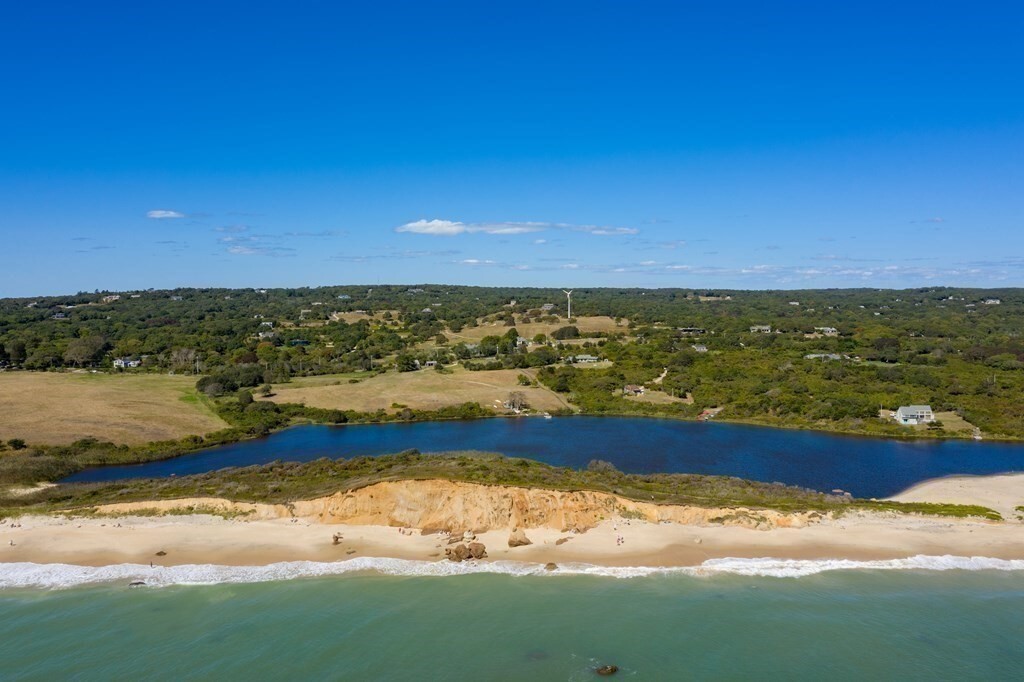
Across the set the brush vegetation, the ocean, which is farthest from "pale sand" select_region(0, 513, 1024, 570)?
the brush vegetation

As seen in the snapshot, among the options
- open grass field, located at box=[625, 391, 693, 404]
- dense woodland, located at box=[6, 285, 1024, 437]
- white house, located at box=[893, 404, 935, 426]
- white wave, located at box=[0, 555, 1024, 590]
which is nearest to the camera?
white wave, located at box=[0, 555, 1024, 590]

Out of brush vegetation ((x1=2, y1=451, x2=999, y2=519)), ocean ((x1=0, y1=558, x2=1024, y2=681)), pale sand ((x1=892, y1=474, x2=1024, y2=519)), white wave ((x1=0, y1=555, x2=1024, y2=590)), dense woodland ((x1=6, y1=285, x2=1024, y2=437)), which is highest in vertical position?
dense woodland ((x1=6, y1=285, x2=1024, y2=437))

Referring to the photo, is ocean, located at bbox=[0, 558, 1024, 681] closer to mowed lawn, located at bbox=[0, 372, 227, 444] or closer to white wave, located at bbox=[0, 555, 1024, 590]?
white wave, located at bbox=[0, 555, 1024, 590]

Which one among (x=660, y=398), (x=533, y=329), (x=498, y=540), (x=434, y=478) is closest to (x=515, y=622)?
(x=498, y=540)

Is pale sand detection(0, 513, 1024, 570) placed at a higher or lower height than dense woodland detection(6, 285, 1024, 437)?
lower

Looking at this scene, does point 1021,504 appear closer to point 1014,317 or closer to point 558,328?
point 558,328
